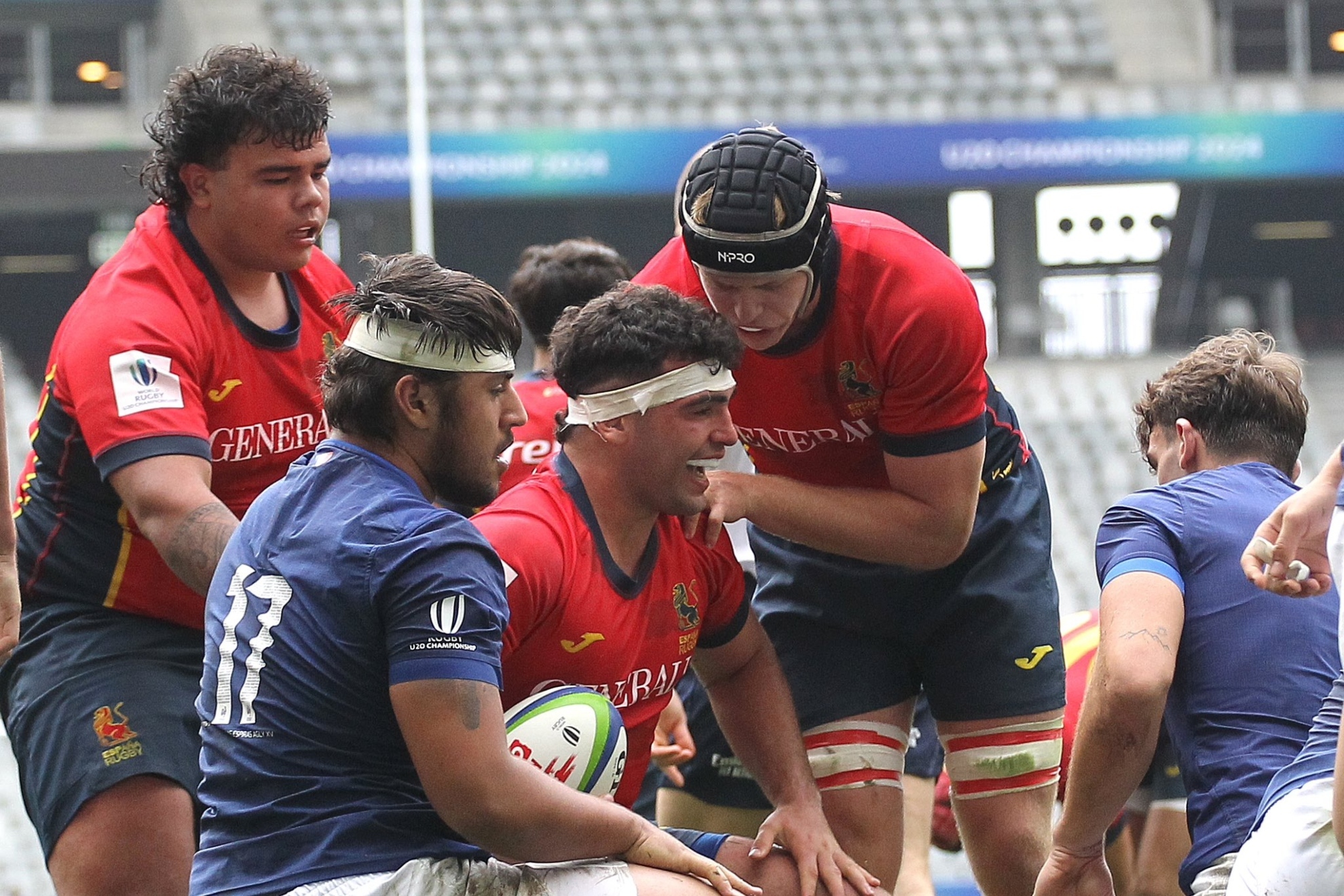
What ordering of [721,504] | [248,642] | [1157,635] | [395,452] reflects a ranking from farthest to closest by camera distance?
[721,504] → [1157,635] → [395,452] → [248,642]

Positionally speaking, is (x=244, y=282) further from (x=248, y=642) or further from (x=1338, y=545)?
(x=1338, y=545)

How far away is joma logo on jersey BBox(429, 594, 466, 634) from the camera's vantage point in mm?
2654

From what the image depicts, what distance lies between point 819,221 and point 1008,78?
1709 cm

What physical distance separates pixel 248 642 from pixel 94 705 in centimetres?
105

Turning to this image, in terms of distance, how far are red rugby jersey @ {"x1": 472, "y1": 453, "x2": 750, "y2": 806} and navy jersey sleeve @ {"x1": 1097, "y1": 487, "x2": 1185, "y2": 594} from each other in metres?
0.79

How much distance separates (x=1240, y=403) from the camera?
354 cm

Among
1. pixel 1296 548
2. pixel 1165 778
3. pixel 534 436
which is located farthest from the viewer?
pixel 1165 778

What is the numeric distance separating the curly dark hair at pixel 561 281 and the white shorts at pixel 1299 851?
278 cm

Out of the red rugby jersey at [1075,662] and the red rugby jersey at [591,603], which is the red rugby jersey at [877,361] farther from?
the red rugby jersey at [1075,662]

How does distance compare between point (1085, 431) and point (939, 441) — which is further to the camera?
point (1085, 431)

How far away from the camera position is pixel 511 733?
9.86 feet

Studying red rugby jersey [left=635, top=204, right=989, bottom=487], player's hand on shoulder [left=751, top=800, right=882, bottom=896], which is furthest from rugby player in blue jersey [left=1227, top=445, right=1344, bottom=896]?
red rugby jersey [left=635, top=204, right=989, bottom=487]

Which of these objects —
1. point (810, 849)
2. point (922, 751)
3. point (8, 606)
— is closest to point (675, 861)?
point (810, 849)

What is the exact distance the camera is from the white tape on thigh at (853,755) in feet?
13.0
